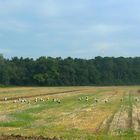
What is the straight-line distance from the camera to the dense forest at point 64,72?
15488 centimetres

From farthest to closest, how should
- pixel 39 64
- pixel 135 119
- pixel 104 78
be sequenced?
1. pixel 104 78
2. pixel 39 64
3. pixel 135 119

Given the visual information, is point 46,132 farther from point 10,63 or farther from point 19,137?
point 10,63

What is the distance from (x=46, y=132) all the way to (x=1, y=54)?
498ft

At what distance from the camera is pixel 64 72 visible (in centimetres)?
16600

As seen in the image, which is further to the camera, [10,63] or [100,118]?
[10,63]

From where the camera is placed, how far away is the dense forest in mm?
154875

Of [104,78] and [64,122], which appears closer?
[64,122]

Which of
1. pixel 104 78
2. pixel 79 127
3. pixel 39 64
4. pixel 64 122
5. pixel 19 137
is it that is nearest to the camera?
pixel 19 137

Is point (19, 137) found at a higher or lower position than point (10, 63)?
lower

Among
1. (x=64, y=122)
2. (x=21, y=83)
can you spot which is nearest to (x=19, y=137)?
(x=64, y=122)

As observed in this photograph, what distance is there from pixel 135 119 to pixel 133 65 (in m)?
164

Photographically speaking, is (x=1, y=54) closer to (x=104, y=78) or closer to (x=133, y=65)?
(x=104, y=78)

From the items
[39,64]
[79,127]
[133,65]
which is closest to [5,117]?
[79,127]

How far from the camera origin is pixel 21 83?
153750mm
